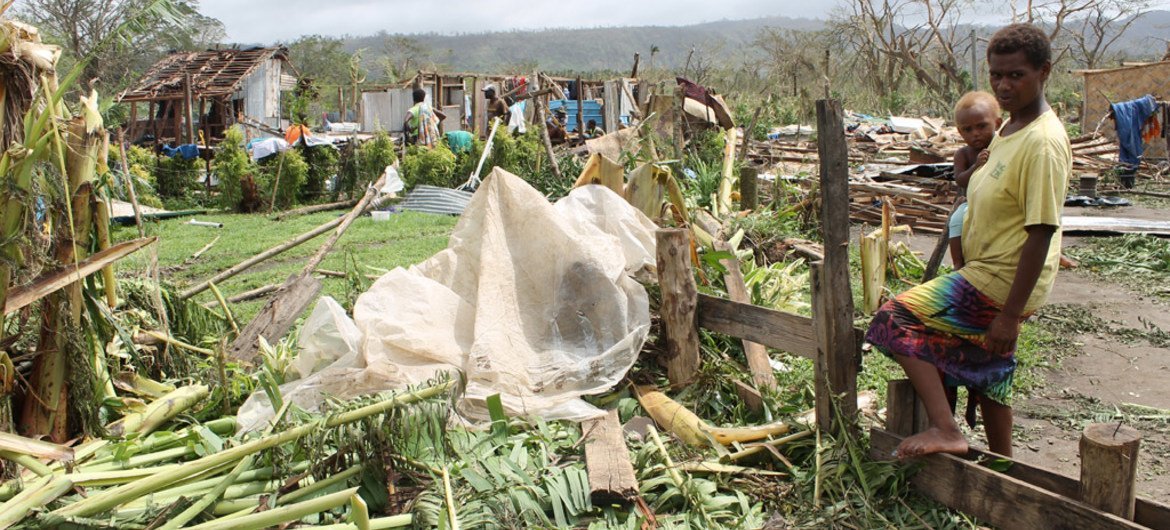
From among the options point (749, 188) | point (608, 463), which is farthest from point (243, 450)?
point (749, 188)

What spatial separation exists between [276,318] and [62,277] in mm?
1392

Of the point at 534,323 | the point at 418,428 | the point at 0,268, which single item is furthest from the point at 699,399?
the point at 0,268

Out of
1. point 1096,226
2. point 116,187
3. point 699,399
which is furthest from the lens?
point 1096,226

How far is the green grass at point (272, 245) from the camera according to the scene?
7.55 meters

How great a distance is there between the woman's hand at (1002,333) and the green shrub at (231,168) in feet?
42.0

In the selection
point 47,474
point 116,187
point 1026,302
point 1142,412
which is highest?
point 116,187

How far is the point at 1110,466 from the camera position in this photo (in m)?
2.17

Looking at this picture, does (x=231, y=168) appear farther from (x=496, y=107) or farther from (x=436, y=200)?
(x=496, y=107)

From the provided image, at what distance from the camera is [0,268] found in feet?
10.0

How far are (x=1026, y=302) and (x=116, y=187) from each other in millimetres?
3464

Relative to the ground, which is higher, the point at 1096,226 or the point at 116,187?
the point at 116,187

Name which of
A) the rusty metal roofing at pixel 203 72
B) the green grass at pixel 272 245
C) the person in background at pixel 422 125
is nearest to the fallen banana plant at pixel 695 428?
the green grass at pixel 272 245

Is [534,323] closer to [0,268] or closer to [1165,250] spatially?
[0,268]

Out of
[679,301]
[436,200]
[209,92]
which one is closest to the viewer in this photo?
[679,301]
